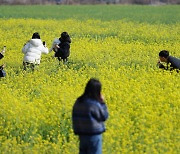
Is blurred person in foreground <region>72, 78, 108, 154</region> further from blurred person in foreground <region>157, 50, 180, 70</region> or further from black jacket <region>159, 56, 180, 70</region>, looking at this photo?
black jacket <region>159, 56, 180, 70</region>

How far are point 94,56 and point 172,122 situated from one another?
29.7ft

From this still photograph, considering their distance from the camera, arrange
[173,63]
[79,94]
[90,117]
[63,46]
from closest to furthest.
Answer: [90,117]
[79,94]
[173,63]
[63,46]

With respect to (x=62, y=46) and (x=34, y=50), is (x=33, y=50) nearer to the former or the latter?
(x=34, y=50)

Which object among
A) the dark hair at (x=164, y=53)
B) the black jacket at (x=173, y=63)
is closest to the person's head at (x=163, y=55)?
the dark hair at (x=164, y=53)

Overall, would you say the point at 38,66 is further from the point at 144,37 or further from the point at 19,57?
the point at 144,37

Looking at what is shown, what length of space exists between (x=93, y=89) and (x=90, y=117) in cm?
36

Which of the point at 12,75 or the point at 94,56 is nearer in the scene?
the point at 12,75

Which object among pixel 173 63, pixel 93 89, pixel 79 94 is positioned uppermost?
pixel 93 89

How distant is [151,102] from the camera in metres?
11.1

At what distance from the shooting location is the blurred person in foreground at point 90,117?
7785mm

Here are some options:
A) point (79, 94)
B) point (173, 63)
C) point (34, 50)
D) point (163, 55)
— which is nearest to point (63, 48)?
point (34, 50)

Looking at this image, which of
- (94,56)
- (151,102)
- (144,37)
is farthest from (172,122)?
(144,37)

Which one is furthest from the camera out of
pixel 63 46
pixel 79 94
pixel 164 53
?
pixel 63 46

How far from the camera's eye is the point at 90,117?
25.5 ft
